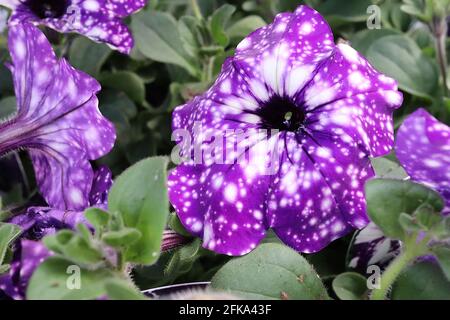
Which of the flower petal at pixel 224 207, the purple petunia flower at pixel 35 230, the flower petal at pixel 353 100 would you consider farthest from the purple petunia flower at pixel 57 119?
the flower petal at pixel 353 100

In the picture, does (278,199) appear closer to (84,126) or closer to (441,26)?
(84,126)

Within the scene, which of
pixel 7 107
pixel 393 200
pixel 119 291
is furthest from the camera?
pixel 7 107

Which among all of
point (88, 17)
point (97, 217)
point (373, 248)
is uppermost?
point (88, 17)

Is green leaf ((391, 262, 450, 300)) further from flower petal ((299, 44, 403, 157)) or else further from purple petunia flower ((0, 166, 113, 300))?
purple petunia flower ((0, 166, 113, 300))

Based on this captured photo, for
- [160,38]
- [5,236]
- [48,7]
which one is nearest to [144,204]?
→ [5,236]

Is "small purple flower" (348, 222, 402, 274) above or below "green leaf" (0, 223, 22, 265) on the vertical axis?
below

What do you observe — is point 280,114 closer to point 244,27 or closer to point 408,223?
point 408,223

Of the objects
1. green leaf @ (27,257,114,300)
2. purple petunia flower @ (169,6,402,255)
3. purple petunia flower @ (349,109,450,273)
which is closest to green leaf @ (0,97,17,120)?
purple petunia flower @ (169,6,402,255)
